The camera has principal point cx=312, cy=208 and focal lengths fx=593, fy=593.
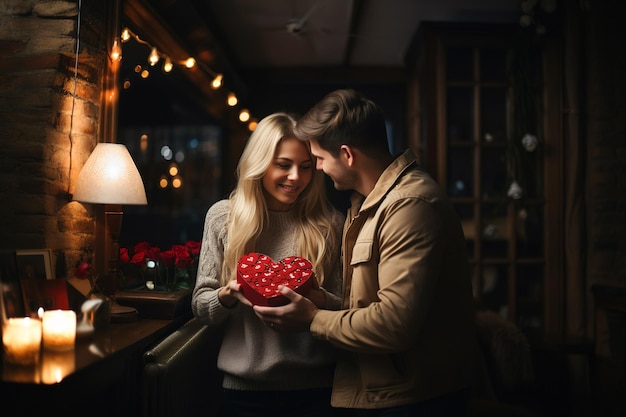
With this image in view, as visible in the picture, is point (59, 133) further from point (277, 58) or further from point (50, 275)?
point (277, 58)

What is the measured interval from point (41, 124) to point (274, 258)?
3.08ft

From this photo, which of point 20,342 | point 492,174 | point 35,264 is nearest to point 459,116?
point 492,174

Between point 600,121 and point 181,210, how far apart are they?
14.7ft

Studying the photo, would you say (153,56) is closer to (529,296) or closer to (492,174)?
(492,174)

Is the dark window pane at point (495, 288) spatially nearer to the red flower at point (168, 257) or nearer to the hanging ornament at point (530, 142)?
the hanging ornament at point (530, 142)

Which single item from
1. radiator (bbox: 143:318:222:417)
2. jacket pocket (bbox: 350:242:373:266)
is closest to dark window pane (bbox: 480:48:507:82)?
radiator (bbox: 143:318:222:417)

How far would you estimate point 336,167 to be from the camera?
5.83 ft

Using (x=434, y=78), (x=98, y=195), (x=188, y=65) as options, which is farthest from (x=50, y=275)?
(x=434, y=78)

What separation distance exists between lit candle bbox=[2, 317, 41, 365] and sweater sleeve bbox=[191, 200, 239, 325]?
1.84ft

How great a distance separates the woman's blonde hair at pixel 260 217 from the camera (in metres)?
1.98

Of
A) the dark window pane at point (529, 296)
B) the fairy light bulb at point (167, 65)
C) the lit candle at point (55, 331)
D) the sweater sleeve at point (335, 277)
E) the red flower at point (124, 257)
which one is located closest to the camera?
the lit candle at point (55, 331)

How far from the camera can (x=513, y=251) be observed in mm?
4195

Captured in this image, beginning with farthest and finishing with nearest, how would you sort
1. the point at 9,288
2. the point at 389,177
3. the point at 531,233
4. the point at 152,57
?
the point at 531,233
the point at 152,57
the point at 389,177
the point at 9,288

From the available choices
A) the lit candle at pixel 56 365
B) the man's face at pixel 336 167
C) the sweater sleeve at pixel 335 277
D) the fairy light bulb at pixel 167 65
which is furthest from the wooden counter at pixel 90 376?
the fairy light bulb at pixel 167 65
